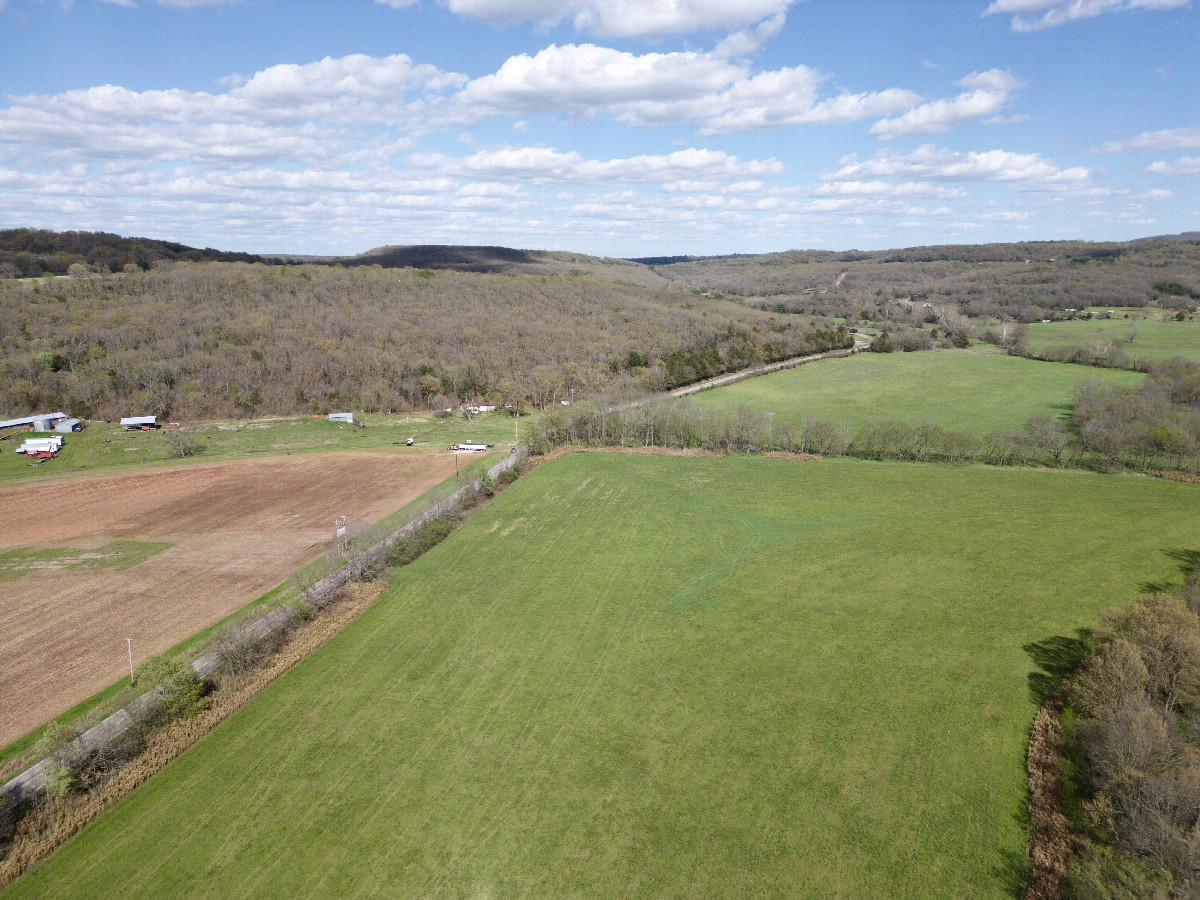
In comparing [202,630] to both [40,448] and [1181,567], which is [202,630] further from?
[1181,567]

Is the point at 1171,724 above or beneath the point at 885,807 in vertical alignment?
above

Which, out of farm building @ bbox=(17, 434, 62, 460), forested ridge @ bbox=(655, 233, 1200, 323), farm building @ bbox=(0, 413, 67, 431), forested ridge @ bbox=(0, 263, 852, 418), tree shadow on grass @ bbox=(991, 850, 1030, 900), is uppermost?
forested ridge @ bbox=(655, 233, 1200, 323)

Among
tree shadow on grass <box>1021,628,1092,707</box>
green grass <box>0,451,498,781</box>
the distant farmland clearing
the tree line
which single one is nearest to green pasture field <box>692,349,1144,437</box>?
the tree line

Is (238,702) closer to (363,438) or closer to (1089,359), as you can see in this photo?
(363,438)

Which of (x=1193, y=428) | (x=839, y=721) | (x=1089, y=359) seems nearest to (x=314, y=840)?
(x=839, y=721)

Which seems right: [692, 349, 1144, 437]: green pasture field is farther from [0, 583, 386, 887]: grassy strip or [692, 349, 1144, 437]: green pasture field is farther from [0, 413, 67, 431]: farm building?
[0, 413, 67, 431]: farm building

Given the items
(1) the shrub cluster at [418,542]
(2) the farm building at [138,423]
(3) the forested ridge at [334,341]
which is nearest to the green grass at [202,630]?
(1) the shrub cluster at [418,542]
